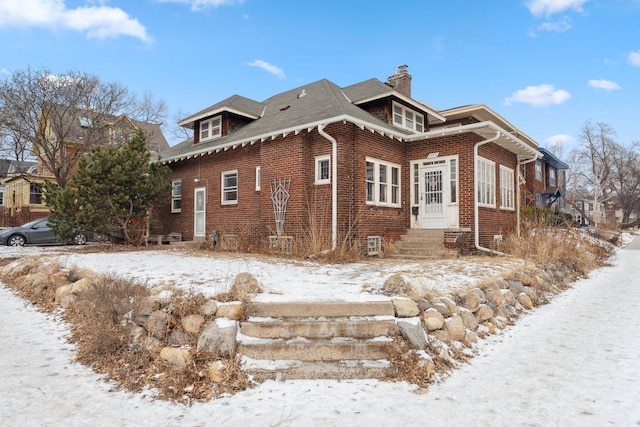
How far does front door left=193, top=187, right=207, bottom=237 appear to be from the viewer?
1512 centimetres

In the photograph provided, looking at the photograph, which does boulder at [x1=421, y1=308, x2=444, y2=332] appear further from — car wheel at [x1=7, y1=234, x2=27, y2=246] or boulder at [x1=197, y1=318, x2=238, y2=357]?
car wheel at [x1=7, y1=234, x2=27, y2=246]

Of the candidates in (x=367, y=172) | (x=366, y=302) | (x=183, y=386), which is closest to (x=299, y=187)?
(x=367, y=172)

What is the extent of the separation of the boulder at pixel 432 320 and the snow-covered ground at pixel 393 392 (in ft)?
1.76

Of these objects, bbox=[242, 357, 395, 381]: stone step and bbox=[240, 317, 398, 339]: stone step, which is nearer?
bbox=[242, 357, 395, 381]: stone step

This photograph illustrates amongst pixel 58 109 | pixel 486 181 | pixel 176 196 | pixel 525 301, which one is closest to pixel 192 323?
pixel 525 301

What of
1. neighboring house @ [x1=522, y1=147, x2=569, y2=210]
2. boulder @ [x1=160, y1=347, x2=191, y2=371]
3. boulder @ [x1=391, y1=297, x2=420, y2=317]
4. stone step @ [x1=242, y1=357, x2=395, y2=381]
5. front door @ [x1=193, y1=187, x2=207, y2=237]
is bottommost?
stone step @ [x1=242, y1=357, x2=395, y2=381]

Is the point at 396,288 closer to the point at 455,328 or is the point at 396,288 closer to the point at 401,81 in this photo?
the point at 455,328

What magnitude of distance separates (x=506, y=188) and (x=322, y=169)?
7.51 meters

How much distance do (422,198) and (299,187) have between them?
13.7ft

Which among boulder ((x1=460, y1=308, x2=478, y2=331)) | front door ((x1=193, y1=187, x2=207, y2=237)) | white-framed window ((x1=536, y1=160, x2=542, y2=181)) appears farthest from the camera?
white-framed window ((x1=536, y1=160, x2=542, y2=181))

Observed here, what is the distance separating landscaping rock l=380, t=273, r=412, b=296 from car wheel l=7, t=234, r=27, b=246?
17.5 metres

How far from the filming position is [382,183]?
12125 mm

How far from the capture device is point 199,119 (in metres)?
16.7

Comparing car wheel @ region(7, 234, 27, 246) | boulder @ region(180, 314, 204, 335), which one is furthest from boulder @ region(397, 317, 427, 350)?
car wheel @ region(7, 234, 27, 246)
